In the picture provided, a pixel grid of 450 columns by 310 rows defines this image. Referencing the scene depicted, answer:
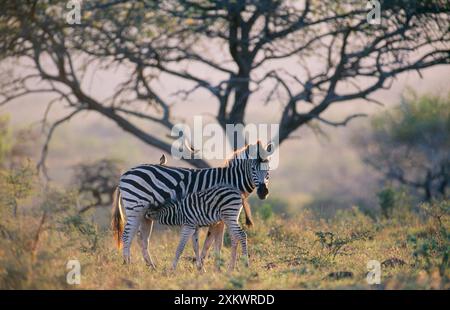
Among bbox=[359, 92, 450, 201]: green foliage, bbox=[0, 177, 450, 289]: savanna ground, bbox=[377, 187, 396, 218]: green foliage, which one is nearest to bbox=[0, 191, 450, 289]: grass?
bbox=[0, 177, 450, 289]: savanna ground

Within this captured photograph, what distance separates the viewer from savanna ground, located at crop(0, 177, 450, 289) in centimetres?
853

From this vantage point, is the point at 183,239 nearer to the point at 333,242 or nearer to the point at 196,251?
the point at 196,251

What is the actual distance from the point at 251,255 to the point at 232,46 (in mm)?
7792

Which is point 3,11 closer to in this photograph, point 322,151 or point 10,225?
point 10,225

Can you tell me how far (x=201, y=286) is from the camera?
8391 mm

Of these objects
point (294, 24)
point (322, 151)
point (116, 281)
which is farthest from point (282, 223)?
point (322, 151)

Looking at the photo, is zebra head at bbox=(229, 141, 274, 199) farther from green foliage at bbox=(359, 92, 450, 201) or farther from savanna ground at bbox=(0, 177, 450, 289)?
green foliage at bbox=(359, 92, 450, 201)

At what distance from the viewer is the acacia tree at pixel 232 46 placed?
55.6 ft

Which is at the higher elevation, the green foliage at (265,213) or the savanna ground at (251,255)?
the green foliage at (265,213)

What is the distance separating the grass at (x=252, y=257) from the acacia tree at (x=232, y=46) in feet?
14.1

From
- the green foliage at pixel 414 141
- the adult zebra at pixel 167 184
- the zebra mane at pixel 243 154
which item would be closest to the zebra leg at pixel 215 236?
the adult zebra at pixel 167 184

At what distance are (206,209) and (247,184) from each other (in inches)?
35.9

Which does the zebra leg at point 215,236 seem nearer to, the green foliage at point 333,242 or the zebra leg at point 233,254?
the zebra leg at point 233,254
